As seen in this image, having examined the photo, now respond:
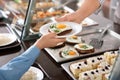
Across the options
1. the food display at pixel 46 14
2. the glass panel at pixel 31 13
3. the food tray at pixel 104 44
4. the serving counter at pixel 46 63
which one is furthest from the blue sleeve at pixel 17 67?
the food display at pixel 46 14

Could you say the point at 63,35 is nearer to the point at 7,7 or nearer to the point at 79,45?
the point at 79,45

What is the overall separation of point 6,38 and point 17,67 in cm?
55

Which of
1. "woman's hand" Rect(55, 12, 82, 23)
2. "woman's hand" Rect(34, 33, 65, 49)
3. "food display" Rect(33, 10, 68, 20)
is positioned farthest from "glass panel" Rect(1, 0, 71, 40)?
"woman's hand" Rect(34, 33, 65, 49)

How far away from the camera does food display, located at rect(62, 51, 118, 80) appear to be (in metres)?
1.18

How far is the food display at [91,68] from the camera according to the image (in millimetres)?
1185

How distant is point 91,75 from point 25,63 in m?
0.35

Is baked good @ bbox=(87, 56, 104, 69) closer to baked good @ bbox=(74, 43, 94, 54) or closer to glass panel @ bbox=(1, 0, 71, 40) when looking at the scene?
baked good @ bbox=(74, 43, 94, 54)

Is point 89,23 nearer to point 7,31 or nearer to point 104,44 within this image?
point 104,44

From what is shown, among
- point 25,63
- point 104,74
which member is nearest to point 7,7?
point 25,63

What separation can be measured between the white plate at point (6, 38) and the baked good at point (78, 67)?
0.51 metres

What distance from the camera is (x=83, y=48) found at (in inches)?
58.0

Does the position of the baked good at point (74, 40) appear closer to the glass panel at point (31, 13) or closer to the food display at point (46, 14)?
the glass panel at point (31, 13)

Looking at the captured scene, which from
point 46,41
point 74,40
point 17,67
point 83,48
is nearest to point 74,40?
point 74,40

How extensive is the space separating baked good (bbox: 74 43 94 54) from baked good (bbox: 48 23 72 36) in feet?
0.41
